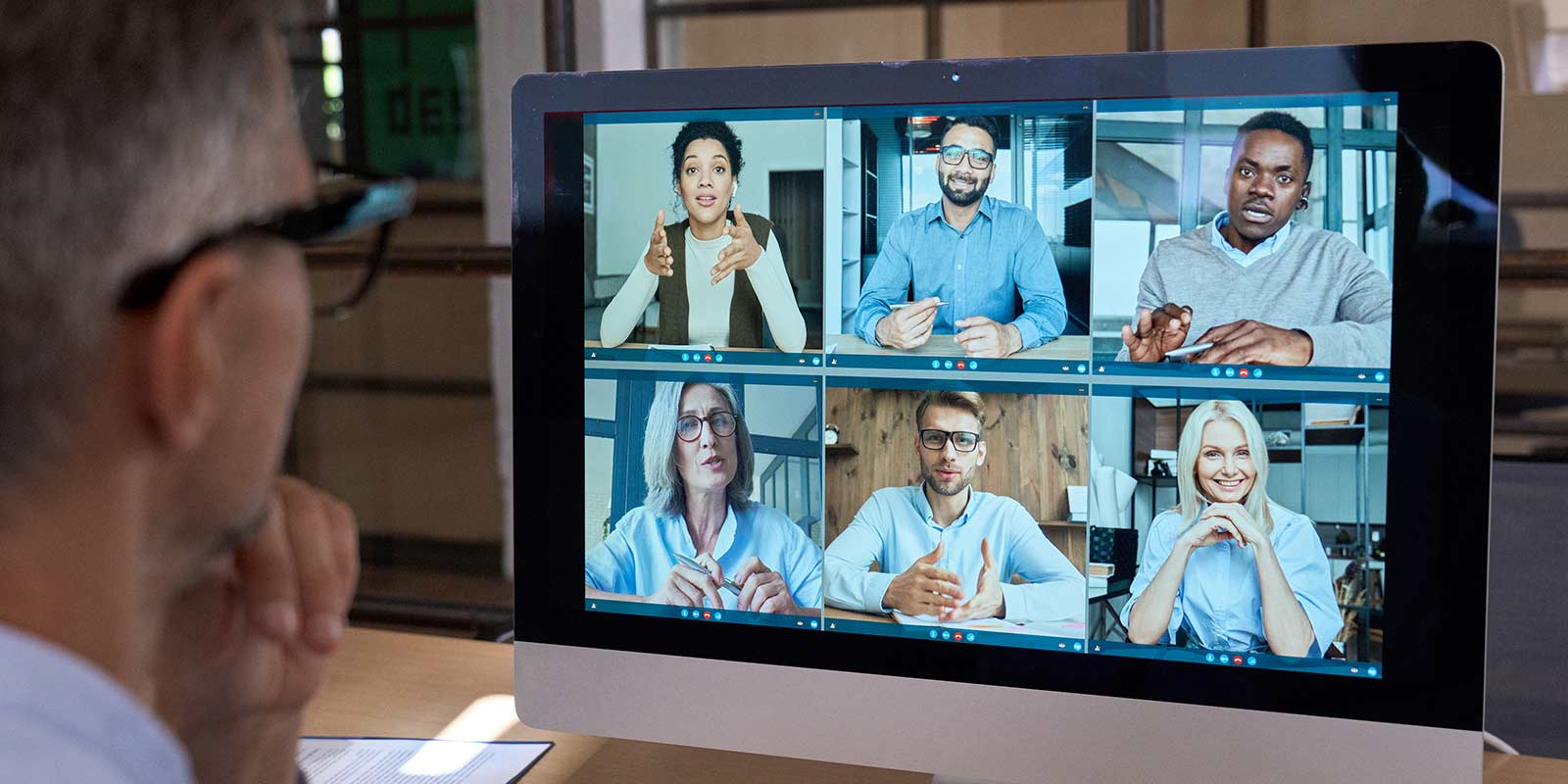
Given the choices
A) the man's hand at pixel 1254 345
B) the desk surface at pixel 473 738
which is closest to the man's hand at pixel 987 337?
the man's hand at pixel 1254 345

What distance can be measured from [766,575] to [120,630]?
43 centimetres

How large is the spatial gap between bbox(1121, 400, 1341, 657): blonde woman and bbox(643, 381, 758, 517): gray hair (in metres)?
0.25

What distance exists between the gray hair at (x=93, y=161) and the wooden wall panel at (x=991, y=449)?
0.44 meters

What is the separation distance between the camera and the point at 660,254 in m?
0.83

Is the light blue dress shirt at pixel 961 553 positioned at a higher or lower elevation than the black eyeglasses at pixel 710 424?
lower

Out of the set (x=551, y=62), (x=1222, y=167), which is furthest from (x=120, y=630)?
(x=551, y=62)

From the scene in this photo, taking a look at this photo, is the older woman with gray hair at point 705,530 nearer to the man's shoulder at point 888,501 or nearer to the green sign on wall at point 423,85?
the man's shoulder at point 888,501

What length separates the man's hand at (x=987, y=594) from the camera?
78cm

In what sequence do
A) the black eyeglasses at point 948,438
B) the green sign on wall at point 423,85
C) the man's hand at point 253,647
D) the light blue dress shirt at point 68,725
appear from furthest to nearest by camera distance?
the green sign on wall at point 423,85 → the black eyeglasses at point 948,438 → the man's hand at point 253,647 → the light blue dress shirt at point 68,725

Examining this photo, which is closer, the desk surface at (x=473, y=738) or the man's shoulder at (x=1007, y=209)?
the man's shoulder at (x=1007, y=209)

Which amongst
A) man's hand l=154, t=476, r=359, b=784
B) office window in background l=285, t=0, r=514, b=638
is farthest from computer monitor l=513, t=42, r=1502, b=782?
office window in background l=285, t=0, r=514, b=638

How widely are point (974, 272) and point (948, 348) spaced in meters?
0.05

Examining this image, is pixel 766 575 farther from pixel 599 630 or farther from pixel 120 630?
pixel 120 630

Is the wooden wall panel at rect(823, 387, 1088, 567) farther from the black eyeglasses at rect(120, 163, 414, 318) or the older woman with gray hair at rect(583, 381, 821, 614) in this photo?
the black eyeglasses at rect(120, 163, 414, 318)
